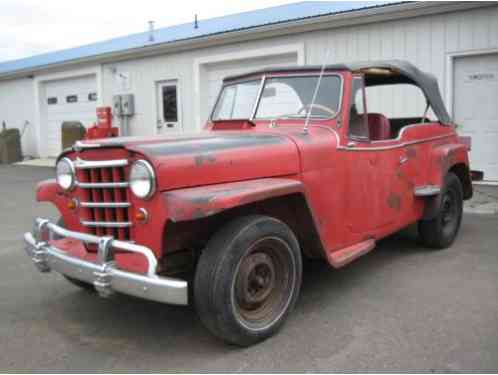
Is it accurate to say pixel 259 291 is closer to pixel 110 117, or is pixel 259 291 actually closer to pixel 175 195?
pixel 175 195

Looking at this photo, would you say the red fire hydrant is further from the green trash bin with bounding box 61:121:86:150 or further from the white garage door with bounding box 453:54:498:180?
the white garage door with bounding box 453:54:498:180

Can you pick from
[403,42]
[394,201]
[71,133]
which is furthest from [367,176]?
Answer: [71,133]

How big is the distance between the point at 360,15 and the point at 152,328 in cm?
735

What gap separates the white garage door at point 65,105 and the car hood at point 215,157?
12726 mm

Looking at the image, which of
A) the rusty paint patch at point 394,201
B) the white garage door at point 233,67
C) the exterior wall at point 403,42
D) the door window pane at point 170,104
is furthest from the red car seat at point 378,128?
the door window pane at point 170,104

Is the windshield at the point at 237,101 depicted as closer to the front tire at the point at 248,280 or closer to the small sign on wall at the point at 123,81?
the front tire at the point at 248,280

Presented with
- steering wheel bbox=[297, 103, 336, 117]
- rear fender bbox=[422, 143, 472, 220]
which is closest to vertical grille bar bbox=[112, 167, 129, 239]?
steering wheel bbox=[297, 103, 336, 117]

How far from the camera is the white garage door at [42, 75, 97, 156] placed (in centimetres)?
1553

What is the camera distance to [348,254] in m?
4.02

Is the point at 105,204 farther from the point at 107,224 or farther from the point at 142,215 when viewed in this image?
the point at 142,215

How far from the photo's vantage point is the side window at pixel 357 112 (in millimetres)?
4293

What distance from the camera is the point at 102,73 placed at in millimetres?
14812

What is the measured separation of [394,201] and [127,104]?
10.6 m

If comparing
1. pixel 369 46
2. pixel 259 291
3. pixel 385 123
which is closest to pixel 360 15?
pixel 369 46
